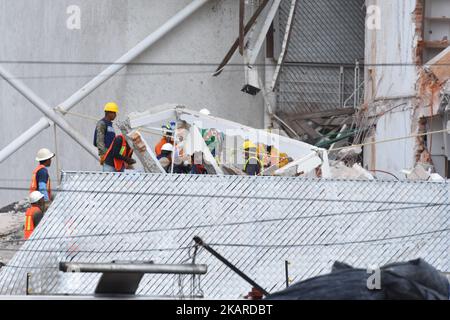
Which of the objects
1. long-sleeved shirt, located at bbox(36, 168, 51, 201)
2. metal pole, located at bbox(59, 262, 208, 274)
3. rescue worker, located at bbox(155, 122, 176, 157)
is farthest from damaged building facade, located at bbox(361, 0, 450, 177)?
metal pole, located at bbox(59, 262, 208, 274)

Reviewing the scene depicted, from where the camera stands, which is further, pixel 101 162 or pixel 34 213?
pixel 101 162

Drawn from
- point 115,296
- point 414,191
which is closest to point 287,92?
point 414,191

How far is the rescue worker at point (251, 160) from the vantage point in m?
18.7

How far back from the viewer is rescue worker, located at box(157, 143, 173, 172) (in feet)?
61.1

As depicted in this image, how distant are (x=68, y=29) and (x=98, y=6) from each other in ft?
3.10

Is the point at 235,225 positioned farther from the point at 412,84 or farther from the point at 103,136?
the point at 412,84

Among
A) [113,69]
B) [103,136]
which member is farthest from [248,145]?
[113,69]

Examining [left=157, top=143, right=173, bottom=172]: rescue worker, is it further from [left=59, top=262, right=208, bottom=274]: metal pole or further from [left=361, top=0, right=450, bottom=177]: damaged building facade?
[left=59, top=262, right=208, bottom=274]: metal pole

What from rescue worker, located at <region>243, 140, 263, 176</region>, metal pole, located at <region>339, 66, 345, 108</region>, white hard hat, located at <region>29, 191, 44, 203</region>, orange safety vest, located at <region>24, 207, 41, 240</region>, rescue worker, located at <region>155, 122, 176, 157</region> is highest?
metal pole, located at <region>339, 66, 345, 108</region>

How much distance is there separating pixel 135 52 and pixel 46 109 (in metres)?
2.93

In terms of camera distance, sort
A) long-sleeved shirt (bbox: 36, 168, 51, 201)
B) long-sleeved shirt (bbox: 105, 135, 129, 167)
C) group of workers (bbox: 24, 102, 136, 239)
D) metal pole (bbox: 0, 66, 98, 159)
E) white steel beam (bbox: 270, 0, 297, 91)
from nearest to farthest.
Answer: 1. group of workers (bbox: 24, 102, 136, 239)
2. long-sleeved shirt (bbox: 36, 168, 51, 201)
3. long-sleeved shirt (bbox: 105, 135, 129, 167)
4. metal pole (bbox: 0, 66, 98, 159)
5. white steel beam (bbox: 270, 0, 297, 91)

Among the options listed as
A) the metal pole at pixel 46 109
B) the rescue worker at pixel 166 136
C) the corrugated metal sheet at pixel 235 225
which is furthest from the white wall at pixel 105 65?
the corrugated metal sheet at pixel 235 225

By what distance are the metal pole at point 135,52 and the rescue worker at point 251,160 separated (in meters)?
5.32

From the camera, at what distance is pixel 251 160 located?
1878 cm
